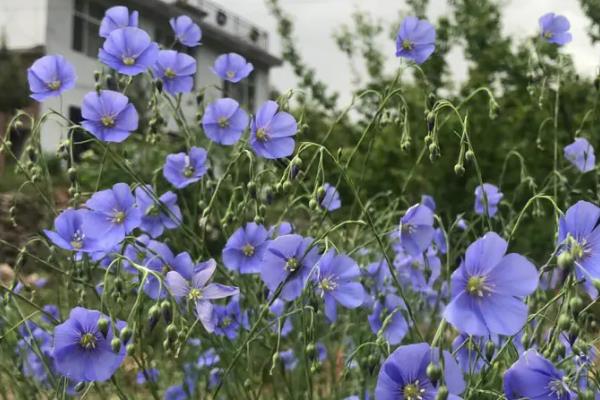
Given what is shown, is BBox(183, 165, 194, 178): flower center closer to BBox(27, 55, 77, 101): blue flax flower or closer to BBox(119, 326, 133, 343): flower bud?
BBox(27, 55, 77, 101): blue flax flower

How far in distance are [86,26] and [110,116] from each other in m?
17.4

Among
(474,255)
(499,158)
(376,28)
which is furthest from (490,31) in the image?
(474,255)

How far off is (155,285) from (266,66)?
80.8 ft

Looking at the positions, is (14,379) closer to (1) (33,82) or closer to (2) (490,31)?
(1) (33,82)

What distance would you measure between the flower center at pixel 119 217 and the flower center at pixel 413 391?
68 centimetres

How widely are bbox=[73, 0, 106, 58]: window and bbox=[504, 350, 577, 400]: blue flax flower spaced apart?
17.6m

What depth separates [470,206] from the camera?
5242 mm

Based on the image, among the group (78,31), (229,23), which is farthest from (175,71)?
(229,23)

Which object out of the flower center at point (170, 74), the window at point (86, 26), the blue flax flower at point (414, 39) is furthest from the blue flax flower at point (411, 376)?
the window at point (86, 26)

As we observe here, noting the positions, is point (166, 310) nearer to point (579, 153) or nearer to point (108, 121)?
point (108, 121)

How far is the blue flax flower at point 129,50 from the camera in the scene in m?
1.69

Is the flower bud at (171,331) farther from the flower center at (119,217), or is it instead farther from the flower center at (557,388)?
the flower center at (557,388)

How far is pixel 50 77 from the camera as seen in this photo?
6.03ft

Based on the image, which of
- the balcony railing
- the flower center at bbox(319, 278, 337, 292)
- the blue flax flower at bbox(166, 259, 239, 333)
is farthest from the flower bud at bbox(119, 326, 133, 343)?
the balcony railing
